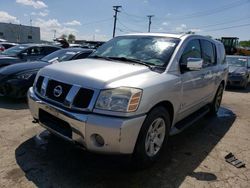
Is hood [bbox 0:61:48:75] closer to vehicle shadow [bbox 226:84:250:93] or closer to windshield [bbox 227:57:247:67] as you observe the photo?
vehicle shadow [bbox 226:84:250:93]

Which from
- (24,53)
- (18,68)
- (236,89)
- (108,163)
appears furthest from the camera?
(236,89)

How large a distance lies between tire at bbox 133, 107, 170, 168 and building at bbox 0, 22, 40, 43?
75178 mm

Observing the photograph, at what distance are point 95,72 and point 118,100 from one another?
1.81ft

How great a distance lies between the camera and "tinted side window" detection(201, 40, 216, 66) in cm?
507

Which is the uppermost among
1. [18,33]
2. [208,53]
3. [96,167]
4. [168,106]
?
[18,33]

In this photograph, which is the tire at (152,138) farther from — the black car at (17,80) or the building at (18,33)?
the building at (18,33)

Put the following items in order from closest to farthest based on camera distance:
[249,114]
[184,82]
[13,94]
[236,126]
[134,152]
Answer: [134,152]
[184,82]
[236,126]
[13,94]
[249,114]

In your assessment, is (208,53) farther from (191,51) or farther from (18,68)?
(18,68)

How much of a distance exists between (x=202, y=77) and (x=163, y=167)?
191 cm

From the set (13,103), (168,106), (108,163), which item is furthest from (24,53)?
(168,106)

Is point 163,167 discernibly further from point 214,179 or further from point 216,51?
point 216,51

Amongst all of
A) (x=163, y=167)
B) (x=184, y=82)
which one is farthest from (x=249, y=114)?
(x=163, y=167)

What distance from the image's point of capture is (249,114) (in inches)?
271

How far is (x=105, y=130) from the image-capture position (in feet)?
9.23
